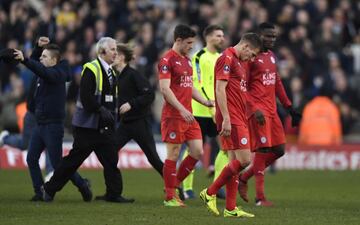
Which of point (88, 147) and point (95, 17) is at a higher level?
point (95, 17)

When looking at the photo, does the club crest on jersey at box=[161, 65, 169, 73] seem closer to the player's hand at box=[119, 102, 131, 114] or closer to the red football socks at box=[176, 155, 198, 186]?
the player's hand at box=[119, 102, 131, 114]

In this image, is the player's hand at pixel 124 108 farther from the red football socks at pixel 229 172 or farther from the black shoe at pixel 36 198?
the red football socks at pixel 229 172

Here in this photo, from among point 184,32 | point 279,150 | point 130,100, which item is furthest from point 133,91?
point 279,150

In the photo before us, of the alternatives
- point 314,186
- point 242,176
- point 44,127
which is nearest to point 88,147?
point 44,127

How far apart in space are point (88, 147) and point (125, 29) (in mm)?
14374

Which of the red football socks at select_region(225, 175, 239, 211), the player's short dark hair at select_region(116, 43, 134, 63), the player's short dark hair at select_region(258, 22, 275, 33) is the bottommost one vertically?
the red football socks at select_region(225, 175, 239, 211)

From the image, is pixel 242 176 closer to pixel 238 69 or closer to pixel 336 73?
pixel 238 69

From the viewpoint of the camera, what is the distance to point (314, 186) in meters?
20.9

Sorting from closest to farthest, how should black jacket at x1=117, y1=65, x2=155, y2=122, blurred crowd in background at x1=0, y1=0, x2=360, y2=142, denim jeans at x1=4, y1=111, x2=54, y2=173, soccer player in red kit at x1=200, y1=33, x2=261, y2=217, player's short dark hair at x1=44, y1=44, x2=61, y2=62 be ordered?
soccer player in red kit at x1=200, y1=33, x2=261, y2=217, player's short dark hair at x1=44, y1=44, x2=61, y2=62, black jacket at x1=117, y1=65, x2=155, y2=122, denim jeans at x1=4, y1=111, x2=54, y2=173, blurred crowd in background at x1=0, y1=0, x2=360, y2=142

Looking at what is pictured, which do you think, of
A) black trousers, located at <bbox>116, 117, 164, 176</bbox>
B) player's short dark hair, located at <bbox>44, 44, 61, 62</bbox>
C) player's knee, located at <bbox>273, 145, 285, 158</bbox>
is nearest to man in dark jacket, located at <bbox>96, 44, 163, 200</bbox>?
black trousers, located at <bbox>116, 117, 164, 176</bbox>

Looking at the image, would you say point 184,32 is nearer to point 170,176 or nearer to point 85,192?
point 170,176

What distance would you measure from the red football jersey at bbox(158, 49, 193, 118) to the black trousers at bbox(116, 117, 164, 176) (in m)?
1.27

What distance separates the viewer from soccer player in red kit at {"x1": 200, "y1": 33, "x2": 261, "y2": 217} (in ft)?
47.1

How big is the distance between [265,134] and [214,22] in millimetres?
14084
